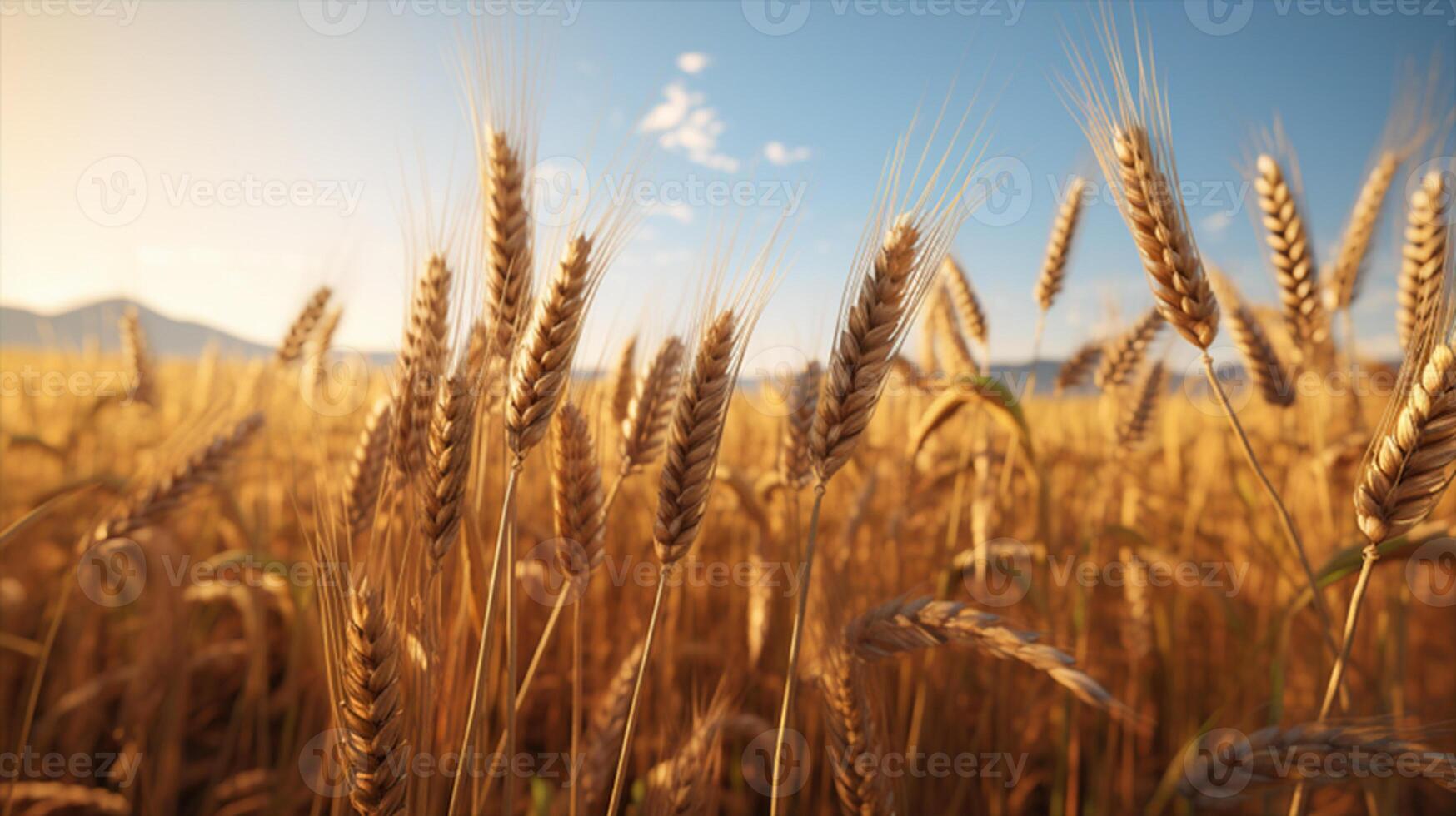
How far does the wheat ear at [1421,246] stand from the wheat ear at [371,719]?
106 inches

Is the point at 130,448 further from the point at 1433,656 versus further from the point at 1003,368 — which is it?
the point at 1433,656

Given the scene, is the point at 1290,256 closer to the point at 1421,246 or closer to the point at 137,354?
the point at 1421,246

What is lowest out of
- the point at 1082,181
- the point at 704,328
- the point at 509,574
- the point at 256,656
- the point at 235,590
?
the point at 256,656

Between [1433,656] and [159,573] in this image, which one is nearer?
[159,573]

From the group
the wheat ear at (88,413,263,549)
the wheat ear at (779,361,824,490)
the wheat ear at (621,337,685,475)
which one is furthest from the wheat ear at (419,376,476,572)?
the wheat ear at (88,413,263,549)

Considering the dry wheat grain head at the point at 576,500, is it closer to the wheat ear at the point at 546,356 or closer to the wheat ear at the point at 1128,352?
the wheat ear at the point at 546,356

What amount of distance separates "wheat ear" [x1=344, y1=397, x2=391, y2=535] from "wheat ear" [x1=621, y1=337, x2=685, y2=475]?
564 mm

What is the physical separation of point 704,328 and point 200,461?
153 centimetres

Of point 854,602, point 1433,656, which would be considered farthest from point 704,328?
point 1433,656

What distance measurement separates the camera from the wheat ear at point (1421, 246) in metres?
1.95

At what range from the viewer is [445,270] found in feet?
5.44

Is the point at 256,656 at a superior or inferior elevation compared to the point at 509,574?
inferior

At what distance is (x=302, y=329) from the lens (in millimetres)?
3045

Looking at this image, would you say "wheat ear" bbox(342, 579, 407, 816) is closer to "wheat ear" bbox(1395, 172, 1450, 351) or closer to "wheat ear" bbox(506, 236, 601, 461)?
"wheat ear" bbox(506, 236, 601, 461)
